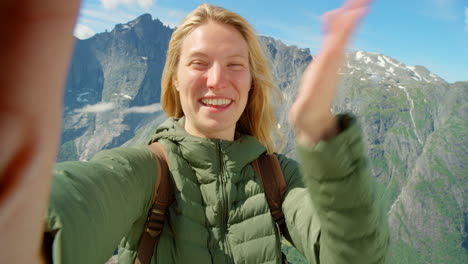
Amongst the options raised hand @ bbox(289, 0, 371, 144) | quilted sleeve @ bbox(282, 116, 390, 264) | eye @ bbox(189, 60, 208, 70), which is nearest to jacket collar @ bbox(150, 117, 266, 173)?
eye @ bbox(189, 60, 208, 70)

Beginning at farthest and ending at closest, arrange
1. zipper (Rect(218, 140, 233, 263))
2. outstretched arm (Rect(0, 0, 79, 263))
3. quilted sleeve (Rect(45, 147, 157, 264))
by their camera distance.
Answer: zipper (Rect(218, 140, 233, 263)), quilted sleeve (Rect(45, 147, 157, 264)), outstretched arm (Rect(0, 0, 79, 263))

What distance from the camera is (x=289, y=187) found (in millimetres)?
2938

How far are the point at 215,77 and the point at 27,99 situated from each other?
2.49m

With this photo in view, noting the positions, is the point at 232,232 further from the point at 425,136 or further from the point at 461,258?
the point at 425,136

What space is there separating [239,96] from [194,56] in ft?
1.97

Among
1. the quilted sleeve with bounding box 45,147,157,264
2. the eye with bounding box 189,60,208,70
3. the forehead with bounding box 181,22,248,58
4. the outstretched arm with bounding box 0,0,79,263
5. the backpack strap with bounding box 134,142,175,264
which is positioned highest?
the forehead with bounding box 181,22,248,58

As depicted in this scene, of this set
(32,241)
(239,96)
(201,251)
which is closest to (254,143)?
(239,96)

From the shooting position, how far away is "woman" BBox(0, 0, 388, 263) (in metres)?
1.34

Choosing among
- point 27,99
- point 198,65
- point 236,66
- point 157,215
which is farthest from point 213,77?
point 27,99

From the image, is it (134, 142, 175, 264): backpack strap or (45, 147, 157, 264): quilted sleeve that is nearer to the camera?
(45, 147, 157, 264): quilted sleeve

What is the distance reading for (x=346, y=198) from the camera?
1.48 m

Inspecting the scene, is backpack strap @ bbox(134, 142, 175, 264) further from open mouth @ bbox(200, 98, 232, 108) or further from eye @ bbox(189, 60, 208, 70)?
eye @ bbox(189, 60, 208, 70)

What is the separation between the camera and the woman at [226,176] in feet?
4.40

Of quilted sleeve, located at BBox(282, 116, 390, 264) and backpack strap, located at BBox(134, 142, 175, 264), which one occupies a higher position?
quilted sleeve, located at BBox(282, 116, 390, 264)
